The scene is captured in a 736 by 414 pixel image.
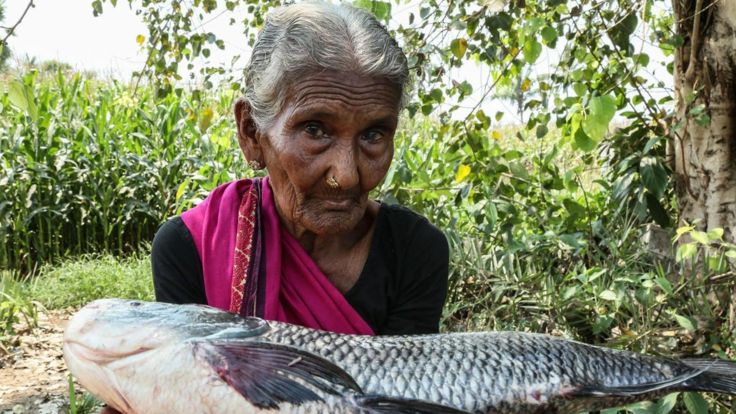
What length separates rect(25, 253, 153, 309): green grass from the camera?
607cm

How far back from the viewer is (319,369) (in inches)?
61.3

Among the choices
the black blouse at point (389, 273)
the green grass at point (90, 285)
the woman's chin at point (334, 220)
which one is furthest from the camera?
the green grass at point (90, 285)

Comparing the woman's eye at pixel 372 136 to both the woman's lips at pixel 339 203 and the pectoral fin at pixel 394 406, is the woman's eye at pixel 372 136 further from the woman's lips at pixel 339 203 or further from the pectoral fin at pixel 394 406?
the pectoral fin at pixel 394 406

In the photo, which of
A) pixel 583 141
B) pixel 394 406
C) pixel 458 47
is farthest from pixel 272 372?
pixel 458 47

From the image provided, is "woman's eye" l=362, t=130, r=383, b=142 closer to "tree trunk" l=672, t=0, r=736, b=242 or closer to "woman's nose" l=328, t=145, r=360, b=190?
"woman's nose" l=328, t=145, r=360, b=190

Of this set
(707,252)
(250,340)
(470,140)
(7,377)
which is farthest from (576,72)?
(7,377)

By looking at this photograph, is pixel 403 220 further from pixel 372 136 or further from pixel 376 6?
pixel 376 6

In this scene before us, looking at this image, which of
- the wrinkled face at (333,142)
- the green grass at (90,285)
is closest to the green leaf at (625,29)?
the wrinkled face at (333,142)

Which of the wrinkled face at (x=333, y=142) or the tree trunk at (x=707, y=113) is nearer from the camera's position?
the wrinkled face at (x=333, y=142)

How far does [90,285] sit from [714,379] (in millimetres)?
5276

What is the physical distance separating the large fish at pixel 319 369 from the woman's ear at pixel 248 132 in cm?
69

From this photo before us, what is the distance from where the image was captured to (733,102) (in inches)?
150

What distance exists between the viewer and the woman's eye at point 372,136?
2.10m

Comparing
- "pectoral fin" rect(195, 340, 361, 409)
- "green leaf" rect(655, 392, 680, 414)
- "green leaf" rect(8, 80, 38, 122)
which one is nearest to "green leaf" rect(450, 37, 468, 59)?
"green leaf" rect(655, 392, 680, 414)
